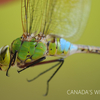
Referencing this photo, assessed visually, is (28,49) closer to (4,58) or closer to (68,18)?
(4,58)

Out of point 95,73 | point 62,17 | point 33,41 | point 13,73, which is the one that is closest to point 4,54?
point 33,41

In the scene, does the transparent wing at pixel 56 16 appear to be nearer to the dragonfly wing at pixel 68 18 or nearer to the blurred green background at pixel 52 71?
the dragonfly wing at pixel 68 18

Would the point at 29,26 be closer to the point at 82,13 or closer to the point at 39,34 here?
the point at 39,34

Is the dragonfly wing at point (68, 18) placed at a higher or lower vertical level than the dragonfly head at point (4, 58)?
higher

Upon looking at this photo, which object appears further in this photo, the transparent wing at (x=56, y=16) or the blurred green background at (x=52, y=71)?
the blurred green background at (x=52, y=71)

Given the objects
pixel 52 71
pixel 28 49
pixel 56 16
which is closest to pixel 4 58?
pixel 28 49

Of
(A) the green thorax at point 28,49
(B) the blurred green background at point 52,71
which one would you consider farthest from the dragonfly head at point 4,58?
(B) the blurred green background at point 52,71
